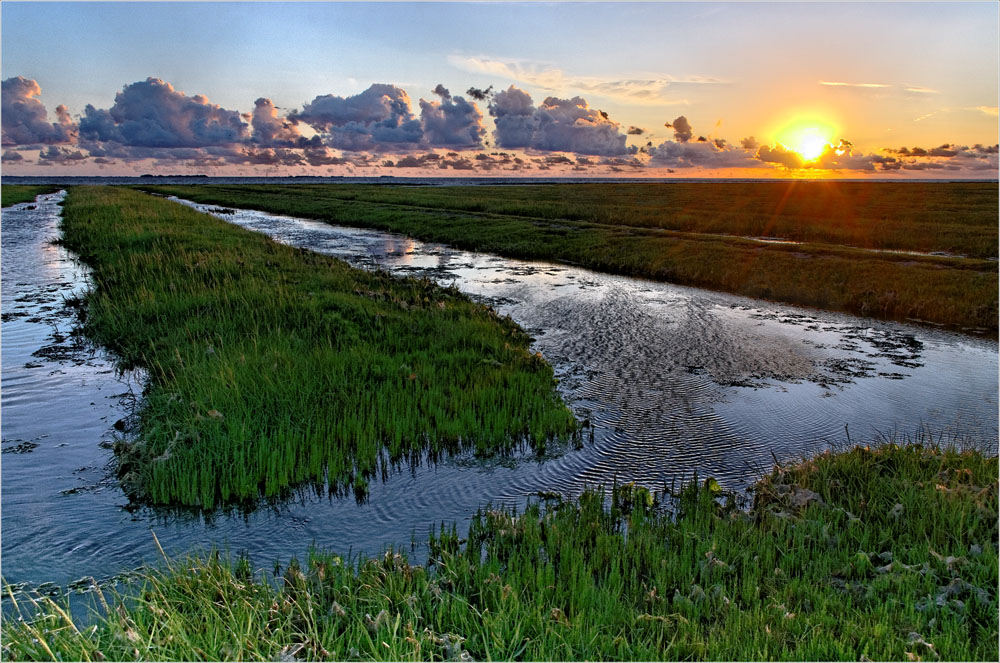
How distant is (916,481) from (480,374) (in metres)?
7.74

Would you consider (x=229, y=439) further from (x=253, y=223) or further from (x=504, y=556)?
(x=253, y=223)

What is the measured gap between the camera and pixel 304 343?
13719 mm

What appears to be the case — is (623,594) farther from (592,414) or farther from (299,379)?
(299,379)

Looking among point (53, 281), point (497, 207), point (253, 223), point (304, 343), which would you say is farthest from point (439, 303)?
point (497, 207)

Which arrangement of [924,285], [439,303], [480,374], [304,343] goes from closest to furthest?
1. [480,374]
2. [304,343]
3. [439,303]
4. [924,285]

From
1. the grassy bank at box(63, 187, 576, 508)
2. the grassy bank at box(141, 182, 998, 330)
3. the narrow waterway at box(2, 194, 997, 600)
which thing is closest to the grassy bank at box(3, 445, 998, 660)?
the narrow waterway at box(2, 194, 997, 600)

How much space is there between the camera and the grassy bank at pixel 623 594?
4.83 m

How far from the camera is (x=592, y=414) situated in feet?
39.1

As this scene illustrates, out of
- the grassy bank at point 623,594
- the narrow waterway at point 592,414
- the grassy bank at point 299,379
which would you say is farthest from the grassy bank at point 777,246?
the grassy bank at point 623,594

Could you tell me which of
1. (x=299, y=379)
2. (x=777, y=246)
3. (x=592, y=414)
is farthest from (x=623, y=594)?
(x=777, y=246)

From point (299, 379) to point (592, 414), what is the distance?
569cm

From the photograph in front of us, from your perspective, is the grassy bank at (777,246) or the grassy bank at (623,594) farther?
the grassy bank at (777,246)

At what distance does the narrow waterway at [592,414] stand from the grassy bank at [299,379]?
62 centimetres

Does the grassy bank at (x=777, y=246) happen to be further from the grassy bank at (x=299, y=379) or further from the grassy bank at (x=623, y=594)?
the grassy bank at (x=623, y=594)
